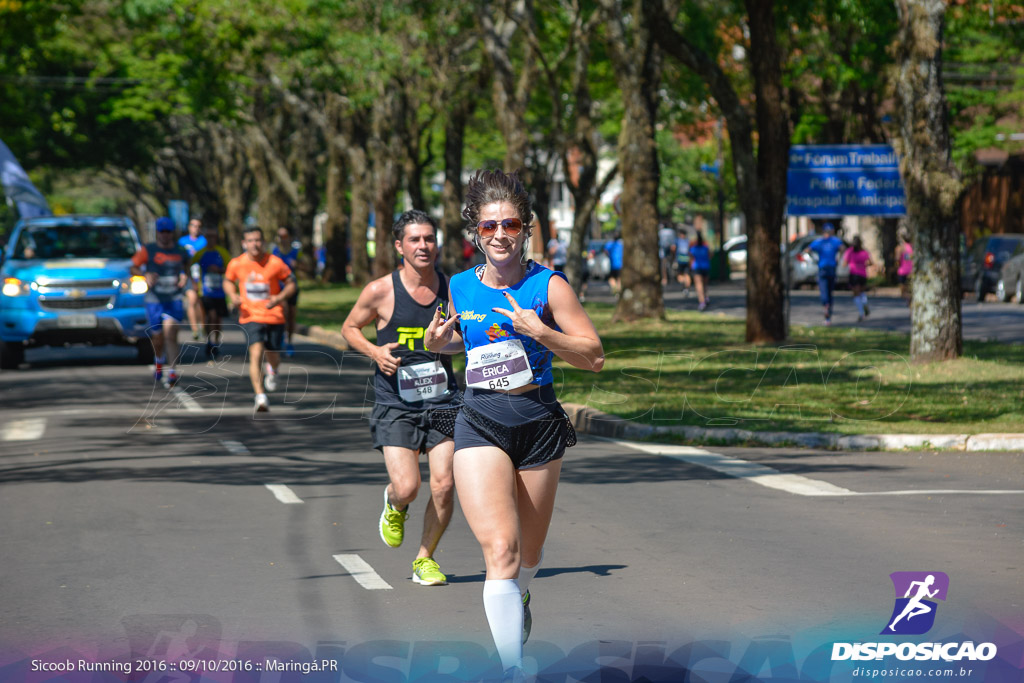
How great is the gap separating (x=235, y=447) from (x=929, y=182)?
30.6 feet

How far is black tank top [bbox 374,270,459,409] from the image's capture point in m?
7.47

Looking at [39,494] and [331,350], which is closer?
[39,494]

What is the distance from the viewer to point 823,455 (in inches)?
485

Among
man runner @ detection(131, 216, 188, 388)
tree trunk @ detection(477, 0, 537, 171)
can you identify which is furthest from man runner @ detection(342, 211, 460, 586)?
tree trunk @ detection(477, 0, 537, 171)

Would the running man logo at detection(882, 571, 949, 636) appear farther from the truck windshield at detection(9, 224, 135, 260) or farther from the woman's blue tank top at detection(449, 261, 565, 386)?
the truck windshield at detection(9, 224, 135, 260)

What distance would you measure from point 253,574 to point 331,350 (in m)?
17.2

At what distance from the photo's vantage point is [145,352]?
2152 centimetres

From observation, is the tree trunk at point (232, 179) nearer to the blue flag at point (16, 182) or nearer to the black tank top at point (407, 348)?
the blue flag at point (16, 182)

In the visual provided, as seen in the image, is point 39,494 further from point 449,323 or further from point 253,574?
point 449,323

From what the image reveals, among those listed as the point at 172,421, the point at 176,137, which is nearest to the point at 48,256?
the point at 172,421

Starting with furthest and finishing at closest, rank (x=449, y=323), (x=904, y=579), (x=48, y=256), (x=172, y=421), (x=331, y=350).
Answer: (x=331, y=350), (x=48, y=256), (x=172, y=421), (x=904, y=579), (x=449, y=323)

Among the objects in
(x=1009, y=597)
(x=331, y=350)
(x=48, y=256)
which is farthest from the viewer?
(x=331, y=350)

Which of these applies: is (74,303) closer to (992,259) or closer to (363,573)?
(363,573)

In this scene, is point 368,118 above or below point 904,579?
above
